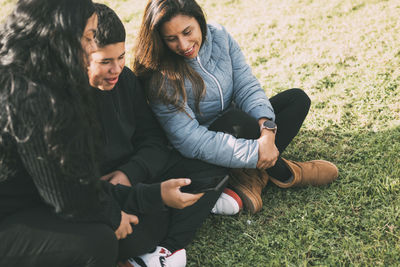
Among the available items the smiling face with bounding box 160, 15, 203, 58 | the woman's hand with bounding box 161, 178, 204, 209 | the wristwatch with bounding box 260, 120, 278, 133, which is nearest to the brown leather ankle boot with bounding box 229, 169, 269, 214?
the wristwatch with bounding box 260, 120, 278, 133

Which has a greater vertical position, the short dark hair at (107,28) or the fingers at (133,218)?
the short dark hair at (107,28)

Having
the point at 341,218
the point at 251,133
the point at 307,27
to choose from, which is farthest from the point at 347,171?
the point at 307,27

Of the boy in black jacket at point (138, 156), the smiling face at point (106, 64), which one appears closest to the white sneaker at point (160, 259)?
the boy in black jacket at point (138, 156)

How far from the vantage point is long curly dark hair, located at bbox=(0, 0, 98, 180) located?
1.46 metres

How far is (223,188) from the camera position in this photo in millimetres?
2465

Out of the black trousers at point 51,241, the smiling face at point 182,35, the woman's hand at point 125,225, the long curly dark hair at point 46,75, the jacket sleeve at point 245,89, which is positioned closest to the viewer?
the long curly dark hair at point 46,75

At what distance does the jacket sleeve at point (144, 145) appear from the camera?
2395 mm

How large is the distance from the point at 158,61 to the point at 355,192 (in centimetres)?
151

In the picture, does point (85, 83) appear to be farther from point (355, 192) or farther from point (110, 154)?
point (355, 192)

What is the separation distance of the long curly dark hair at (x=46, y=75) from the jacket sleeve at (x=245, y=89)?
1420 mm

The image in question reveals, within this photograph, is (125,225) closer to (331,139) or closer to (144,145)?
(144,145)

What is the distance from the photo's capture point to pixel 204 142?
2484mm

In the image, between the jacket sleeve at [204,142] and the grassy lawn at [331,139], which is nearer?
the grassy lawn at [331,139]

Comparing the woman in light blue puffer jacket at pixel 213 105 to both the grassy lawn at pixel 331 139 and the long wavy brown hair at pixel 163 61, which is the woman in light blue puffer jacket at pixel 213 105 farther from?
the grassy lawn at pixel 331 139
